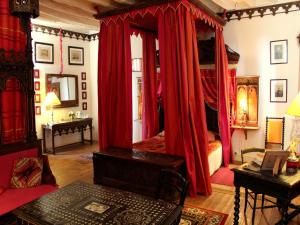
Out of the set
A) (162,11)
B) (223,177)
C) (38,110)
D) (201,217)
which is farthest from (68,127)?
(201,217)

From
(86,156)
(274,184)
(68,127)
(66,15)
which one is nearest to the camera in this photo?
(274,184)

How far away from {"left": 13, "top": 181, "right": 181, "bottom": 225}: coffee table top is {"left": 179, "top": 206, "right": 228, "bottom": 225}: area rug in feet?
3.60

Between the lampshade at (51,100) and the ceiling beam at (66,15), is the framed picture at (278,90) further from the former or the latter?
the lampshade at (51,100)

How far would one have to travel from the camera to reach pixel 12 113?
3.35 metres

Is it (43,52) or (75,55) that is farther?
(75,55)

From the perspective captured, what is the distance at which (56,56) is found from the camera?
6504 millimetres

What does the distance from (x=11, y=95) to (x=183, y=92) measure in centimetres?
216

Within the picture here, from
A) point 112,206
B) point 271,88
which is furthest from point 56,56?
point 112,206

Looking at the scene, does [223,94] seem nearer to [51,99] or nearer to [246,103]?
[246,103]

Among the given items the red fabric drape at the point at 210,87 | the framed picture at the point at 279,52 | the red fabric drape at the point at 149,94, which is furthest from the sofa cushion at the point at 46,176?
the framed picture at the point at 279,52

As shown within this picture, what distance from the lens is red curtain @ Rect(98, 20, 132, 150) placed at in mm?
3934

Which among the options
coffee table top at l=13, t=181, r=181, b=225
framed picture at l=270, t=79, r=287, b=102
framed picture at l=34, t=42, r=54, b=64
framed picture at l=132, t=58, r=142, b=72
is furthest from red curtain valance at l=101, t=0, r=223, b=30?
framed picture at l=34, t=42, r=54, b=64

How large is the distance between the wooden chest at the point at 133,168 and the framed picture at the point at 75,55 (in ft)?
12.3

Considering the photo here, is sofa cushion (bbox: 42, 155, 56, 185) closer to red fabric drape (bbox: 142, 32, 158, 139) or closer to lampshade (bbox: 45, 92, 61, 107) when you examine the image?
red fabric drape (bbox: 142, 32, 158, 139)
